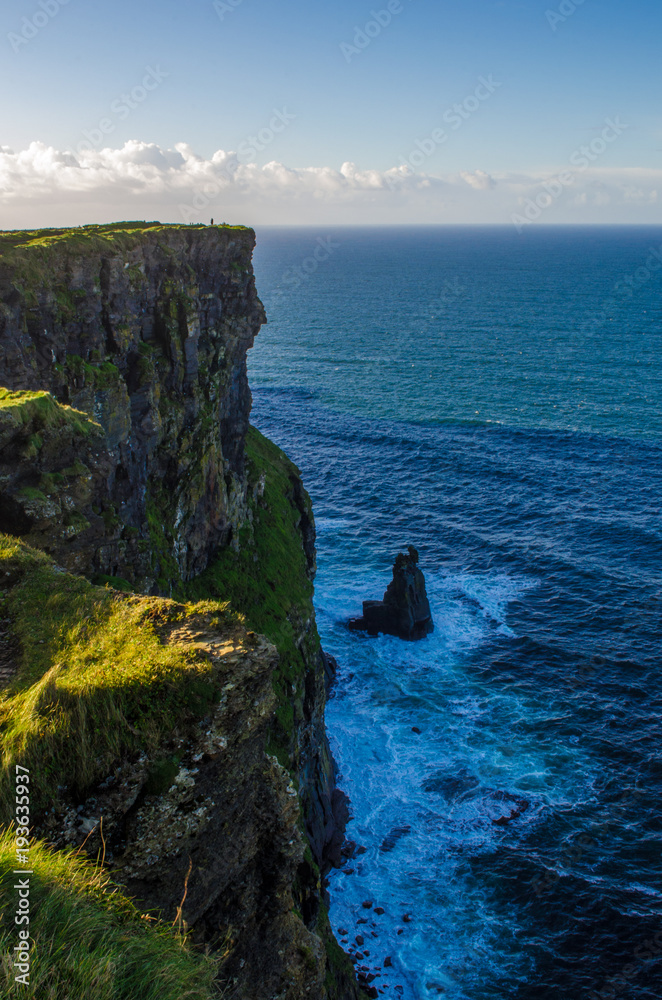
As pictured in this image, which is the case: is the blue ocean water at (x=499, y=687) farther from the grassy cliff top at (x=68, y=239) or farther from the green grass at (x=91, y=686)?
the grassy cliff top at (x=68, y=239)

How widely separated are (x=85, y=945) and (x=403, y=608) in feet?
180

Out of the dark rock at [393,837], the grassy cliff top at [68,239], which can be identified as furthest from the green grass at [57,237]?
the dark rock at [393,837]

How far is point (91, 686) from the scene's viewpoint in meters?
11.5

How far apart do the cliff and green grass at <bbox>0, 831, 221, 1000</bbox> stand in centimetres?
29

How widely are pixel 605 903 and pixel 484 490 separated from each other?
5622 centimetres

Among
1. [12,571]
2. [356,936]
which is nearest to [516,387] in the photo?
[356,936]

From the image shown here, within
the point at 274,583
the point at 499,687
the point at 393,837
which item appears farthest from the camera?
the point at 499,687

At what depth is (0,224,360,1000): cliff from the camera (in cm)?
1131

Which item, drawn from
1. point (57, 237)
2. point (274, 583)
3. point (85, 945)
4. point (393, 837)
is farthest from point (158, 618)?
point (393, 837)

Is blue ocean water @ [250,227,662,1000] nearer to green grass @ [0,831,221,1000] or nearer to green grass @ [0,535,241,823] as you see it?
green grass @ [0,535,241,823]

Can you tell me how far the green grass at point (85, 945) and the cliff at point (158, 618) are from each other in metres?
0.29

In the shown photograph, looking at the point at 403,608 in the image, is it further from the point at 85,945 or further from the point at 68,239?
the point at 85,945

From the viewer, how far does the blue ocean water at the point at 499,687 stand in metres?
36.2

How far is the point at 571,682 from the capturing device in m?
54.4
